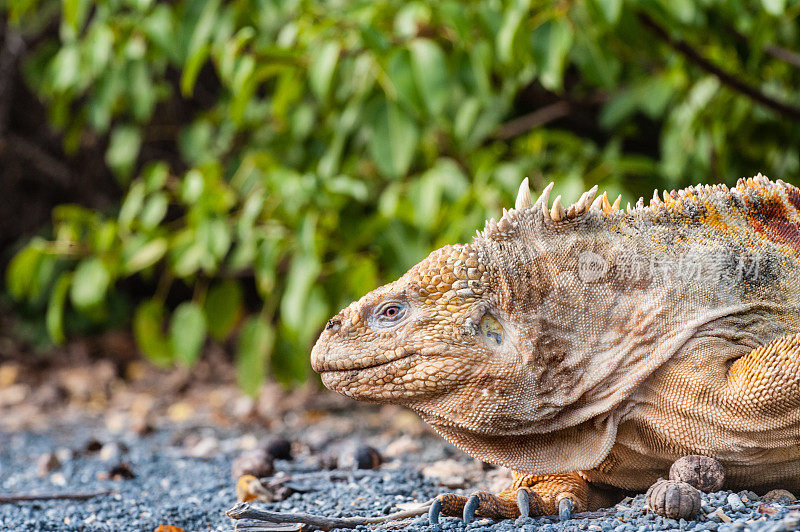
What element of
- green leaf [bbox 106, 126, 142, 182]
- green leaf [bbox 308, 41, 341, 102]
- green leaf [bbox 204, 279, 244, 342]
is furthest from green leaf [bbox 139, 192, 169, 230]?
green leaf [bbox 106, 126, 142, 182]

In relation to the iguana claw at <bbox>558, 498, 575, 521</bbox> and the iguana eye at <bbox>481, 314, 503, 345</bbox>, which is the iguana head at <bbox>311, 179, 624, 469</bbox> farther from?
the iguana claw at <bbox>558, 498, 575, 521</bbox>

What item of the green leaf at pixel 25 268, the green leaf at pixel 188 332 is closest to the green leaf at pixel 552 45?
the green leaf at pixel 188 332

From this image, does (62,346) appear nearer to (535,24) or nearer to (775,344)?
(535,24)

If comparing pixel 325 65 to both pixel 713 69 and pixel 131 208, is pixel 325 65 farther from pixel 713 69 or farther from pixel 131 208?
pixel 713 69

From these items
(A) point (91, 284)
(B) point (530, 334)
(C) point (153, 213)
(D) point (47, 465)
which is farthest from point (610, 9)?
(D) point (47, 465)

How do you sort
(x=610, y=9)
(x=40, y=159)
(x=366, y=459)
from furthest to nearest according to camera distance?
1. (x=40, y=159)
2. (x=610, y=9)
3. (x=366, y=459)

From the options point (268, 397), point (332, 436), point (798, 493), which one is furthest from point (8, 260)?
point (798, 493)

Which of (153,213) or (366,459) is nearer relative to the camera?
(366,459)

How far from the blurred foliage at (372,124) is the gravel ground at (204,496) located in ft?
3.50

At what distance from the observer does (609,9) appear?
15.9ft

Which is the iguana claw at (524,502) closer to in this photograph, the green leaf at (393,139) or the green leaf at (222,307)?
the green leaf at (393,139)

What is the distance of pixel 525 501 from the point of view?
3.27 metres

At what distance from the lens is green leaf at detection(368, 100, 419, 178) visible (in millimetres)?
6238

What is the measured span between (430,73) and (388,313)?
2.44m
